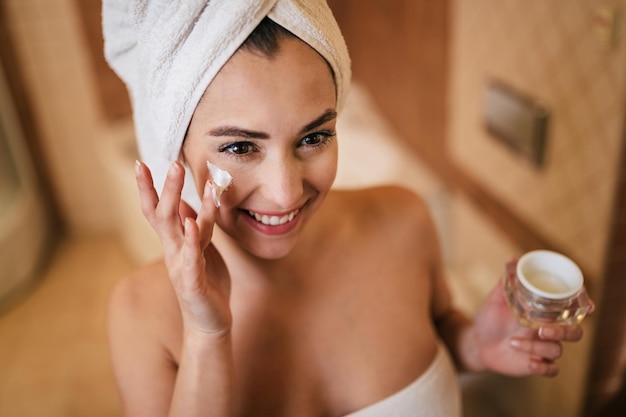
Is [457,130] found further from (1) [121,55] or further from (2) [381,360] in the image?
(1) [121,55]

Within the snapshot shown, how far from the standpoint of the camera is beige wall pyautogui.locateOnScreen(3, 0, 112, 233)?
262cm

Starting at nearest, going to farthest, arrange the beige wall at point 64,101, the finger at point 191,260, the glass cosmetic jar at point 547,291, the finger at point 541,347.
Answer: the finger at point 191,260, the glass cosmetic jar at point 547,291, the finger at point 541,347, the beige wall at point 64,101

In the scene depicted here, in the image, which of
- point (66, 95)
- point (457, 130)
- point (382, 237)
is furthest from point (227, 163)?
point (66, 95)

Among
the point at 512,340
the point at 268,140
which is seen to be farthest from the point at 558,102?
the point at 268,140

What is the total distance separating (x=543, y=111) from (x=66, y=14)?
2.14 meters

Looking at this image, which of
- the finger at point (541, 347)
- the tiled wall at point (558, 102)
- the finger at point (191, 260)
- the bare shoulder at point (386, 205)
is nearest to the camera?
the finger at point (191, 260)

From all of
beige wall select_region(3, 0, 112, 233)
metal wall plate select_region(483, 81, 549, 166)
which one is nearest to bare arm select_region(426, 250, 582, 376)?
metal wall plate select_region(483, 81, 549, 166)

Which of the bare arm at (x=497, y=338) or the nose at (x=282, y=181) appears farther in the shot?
the bare arm at (x=497, y=338)

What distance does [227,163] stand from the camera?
72 cm

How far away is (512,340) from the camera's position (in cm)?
90

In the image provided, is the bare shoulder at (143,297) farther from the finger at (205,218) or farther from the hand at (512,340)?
the hand at (512,340)

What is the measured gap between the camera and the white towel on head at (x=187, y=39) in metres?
0.65

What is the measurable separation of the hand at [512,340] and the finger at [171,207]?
1.56 ft

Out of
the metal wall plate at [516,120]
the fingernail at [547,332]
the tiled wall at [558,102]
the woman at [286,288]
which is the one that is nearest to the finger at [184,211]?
the woman at [286,288]
